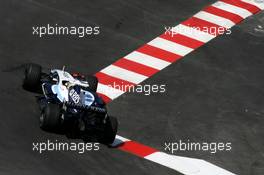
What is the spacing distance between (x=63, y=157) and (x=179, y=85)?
554 cm

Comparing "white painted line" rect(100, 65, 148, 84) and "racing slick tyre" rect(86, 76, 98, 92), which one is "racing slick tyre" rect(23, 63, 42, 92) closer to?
"racing slick tyre" rect(86, 76, 98, 92)

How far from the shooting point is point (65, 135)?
87.8ft

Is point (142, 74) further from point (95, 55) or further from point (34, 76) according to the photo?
point (34, 76)

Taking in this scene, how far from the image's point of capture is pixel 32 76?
28078 mm

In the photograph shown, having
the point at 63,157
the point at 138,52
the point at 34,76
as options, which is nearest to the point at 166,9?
the point at 138,52

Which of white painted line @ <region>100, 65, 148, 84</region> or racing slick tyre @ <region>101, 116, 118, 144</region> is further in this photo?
white painted line @ <region>100, 65, 148, 84</region>

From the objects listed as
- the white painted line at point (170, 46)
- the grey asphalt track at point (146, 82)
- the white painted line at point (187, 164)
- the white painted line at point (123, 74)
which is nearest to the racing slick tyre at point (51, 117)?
the grey asphalt track at point (146, 82)

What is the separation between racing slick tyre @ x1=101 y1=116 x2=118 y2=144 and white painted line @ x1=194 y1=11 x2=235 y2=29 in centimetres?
824

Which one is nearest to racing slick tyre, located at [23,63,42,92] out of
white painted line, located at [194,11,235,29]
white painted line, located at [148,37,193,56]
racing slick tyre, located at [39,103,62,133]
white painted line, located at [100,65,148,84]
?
racing slick tyre, located at [39,103,62,133]

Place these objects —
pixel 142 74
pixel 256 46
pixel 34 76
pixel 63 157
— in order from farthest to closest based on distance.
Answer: pixel 256 46 < pixel 142 74 < pixel 34 76 < pixel 63 157

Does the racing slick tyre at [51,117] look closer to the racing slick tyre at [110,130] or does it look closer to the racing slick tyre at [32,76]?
the racing slick tyre at [110,130]

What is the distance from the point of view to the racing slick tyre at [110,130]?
26422 millimetres

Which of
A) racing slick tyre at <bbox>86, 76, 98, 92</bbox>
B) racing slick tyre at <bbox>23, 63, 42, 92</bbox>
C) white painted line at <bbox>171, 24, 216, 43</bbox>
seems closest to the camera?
racing slick tyre at <bbox>23, 63, 42, 92</bbox>

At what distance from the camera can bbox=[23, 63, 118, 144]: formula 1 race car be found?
2630 centimetres
